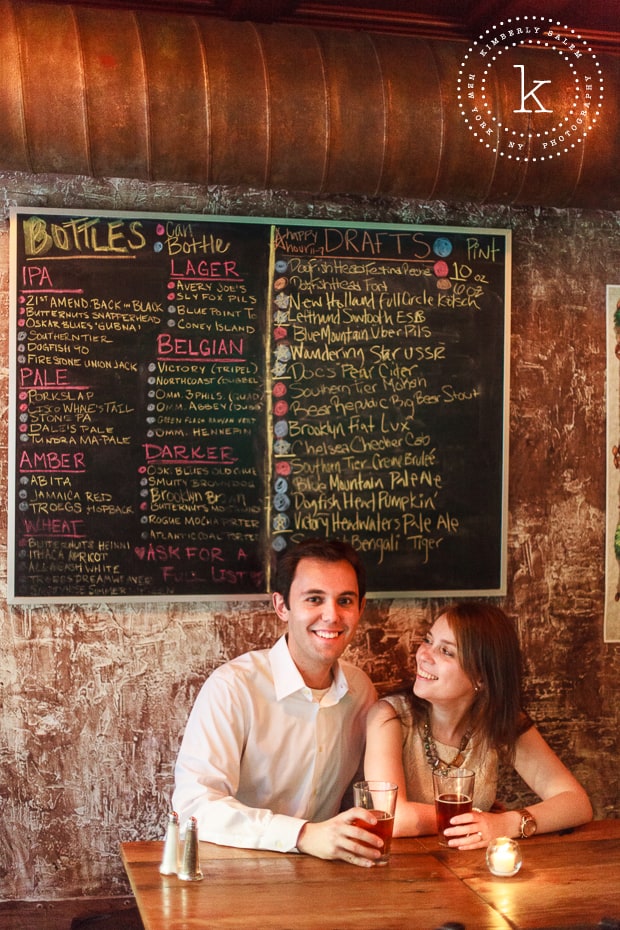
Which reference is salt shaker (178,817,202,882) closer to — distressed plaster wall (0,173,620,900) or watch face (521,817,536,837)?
watch face (521,817,536,837)

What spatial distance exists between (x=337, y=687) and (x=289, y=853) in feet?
2.35

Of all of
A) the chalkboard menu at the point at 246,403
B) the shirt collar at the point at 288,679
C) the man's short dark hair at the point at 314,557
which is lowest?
the shirt collar at the point at 288,679

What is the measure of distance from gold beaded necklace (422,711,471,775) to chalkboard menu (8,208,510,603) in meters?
0.73

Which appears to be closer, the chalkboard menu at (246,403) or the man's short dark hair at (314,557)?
the man's short dark hair at (314,557)

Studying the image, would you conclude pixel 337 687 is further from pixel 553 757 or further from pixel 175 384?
pixel 175 384

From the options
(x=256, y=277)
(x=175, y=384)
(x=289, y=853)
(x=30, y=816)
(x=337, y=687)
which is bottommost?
(x=30, y=816)

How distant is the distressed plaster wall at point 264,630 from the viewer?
10.7ft

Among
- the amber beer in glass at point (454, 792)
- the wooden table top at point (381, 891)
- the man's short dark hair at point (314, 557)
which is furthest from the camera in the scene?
the man's short dark hair at point (314, 557)

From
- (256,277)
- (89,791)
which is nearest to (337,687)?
(89,791)

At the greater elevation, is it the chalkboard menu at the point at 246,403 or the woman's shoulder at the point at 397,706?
the chalkboard menu at the point at 246,403

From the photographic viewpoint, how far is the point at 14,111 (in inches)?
106

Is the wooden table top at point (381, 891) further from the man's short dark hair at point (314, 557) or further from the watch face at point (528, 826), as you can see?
the man's short dark hair at point (314, 557)

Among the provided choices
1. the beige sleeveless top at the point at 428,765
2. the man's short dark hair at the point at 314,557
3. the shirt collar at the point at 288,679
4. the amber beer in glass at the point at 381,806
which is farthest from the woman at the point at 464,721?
the amber beer in glass at the point at 381,806

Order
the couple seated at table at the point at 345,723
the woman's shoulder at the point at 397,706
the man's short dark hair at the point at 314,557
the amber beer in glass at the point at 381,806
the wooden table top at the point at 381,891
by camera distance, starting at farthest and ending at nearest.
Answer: the man's short dark hair at the point at 314,557
the woman's shoulder at the point at 397,706
the couple seated at table at the point at 345,723
the amber beer in glass at the point at 381,806
the wooden table top at the point at 381,891
